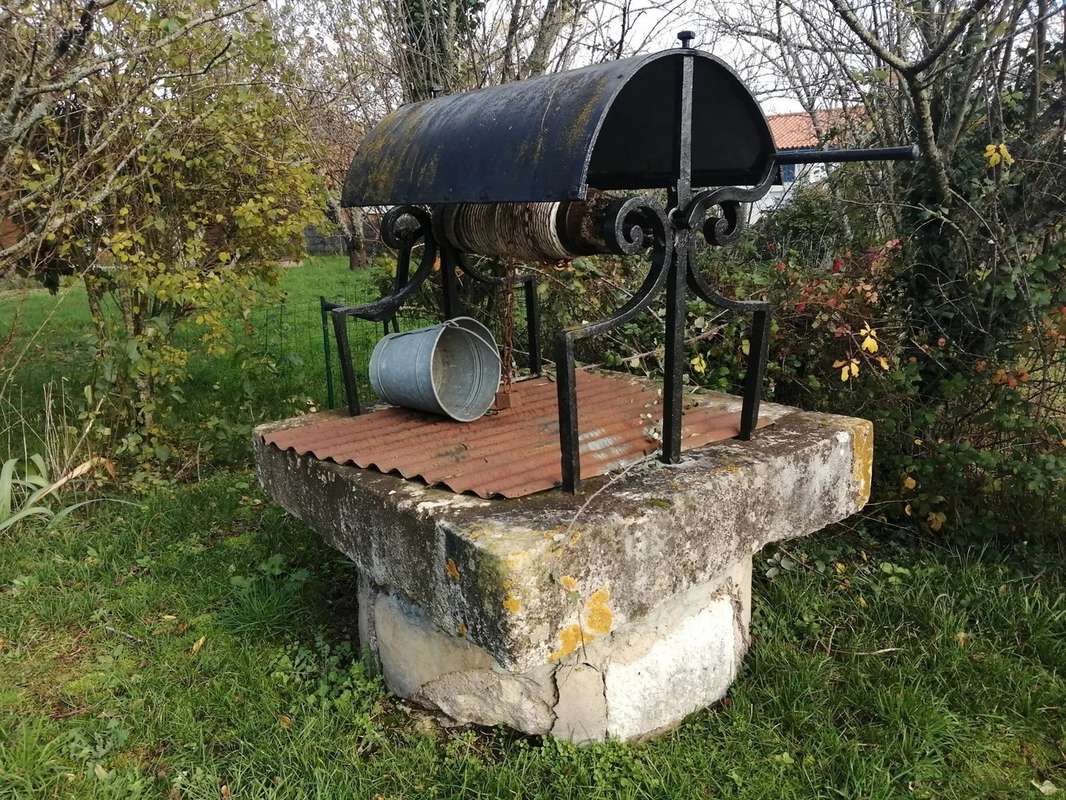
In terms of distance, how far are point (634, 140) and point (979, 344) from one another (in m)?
1.81

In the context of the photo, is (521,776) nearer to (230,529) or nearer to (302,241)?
(230,529)

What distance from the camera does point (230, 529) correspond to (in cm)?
393

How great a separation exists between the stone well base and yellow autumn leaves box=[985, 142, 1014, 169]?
1.86 m

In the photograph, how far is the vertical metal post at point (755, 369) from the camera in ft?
8.25

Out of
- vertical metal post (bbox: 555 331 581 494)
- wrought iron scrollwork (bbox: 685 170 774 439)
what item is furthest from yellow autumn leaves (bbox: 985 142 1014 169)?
vertical metal post (bbox: 555 331 581 494)

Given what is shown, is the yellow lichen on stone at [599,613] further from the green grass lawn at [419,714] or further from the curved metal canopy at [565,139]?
the curved metal canopy at [565,139]

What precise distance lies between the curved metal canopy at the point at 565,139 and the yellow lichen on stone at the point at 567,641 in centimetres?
113

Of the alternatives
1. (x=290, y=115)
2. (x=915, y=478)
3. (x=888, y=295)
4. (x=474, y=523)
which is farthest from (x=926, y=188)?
(x=290, y=115)

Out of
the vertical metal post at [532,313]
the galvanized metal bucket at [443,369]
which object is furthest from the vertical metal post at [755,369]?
the vertical metal post at [532,313]

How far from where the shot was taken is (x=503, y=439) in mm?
2709

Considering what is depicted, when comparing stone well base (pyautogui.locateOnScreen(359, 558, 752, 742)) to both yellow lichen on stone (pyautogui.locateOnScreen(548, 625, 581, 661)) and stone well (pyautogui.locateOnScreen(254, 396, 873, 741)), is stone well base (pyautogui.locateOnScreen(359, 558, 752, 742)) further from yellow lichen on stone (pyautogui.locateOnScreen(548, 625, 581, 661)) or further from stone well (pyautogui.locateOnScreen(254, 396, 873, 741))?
yellow lichen on stone (pyautogui.locateOnScreen(548, 625, 581, 661))

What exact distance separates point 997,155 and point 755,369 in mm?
1370

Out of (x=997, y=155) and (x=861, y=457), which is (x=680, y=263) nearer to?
(x=861, y=457)

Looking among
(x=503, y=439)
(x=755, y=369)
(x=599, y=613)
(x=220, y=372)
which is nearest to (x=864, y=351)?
(x=755, y=369)
